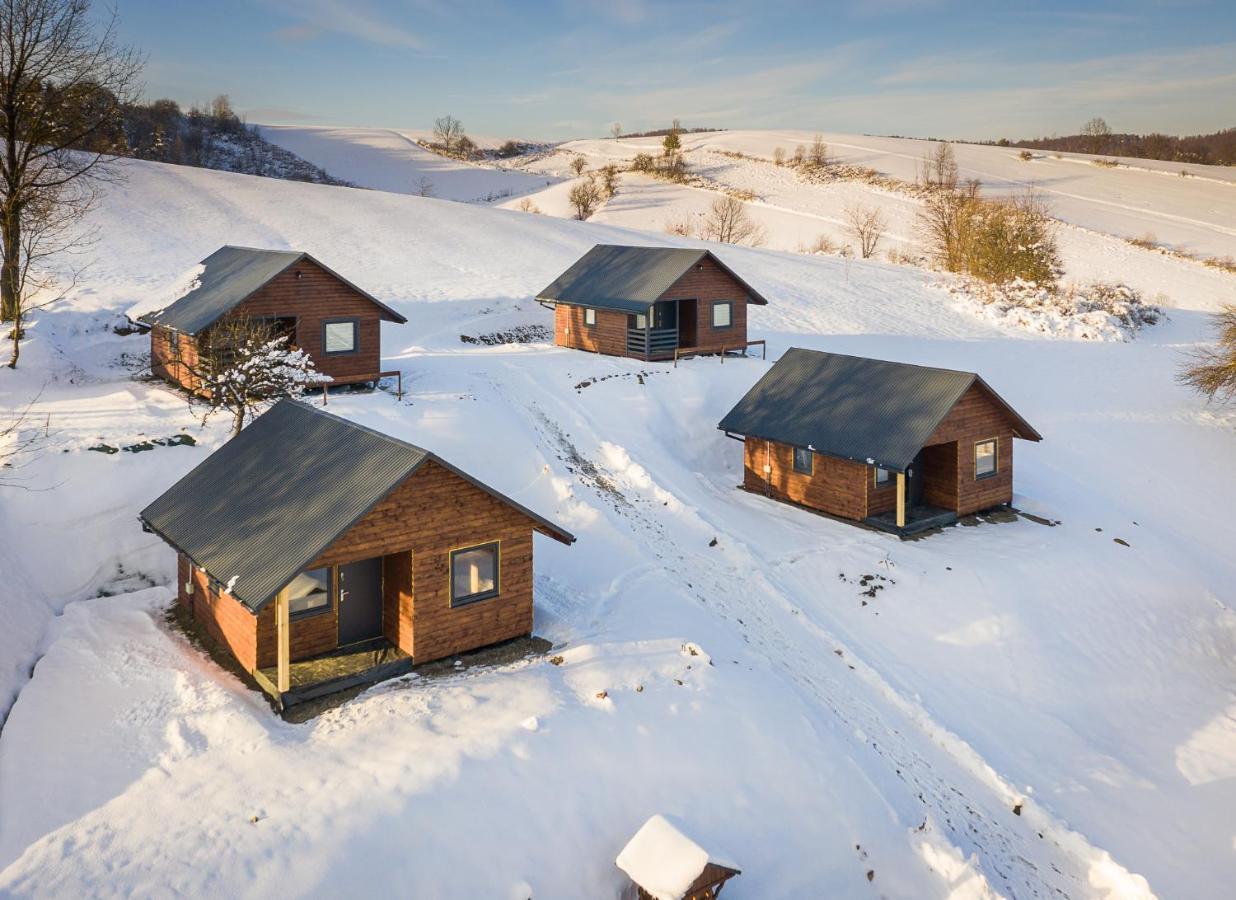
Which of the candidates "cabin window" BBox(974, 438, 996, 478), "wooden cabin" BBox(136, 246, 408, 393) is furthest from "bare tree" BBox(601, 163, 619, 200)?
"cabin window" BBox(974, 438, 996, 478)

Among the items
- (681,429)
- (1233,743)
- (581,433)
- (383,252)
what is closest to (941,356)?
(681,429)

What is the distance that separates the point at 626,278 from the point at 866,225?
40810 millimetres

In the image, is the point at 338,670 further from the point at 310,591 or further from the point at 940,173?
the point at 940,173

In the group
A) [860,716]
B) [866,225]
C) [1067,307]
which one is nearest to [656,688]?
[860,716]

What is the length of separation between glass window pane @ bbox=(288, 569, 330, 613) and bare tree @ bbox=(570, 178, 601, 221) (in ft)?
216

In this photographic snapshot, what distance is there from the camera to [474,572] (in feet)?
52.5

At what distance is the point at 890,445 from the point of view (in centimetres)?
2355

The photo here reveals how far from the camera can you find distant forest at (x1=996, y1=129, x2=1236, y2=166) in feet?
414

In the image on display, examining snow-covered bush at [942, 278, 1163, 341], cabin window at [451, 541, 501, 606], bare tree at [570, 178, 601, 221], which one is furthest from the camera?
bare tree at [570, 178, 601, 221]

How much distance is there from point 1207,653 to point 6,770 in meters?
23.6

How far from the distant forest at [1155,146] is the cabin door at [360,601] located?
137 meters

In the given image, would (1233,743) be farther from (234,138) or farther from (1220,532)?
(234,138)

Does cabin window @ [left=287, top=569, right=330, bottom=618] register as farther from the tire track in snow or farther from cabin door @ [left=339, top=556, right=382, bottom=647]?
the tire track in snow

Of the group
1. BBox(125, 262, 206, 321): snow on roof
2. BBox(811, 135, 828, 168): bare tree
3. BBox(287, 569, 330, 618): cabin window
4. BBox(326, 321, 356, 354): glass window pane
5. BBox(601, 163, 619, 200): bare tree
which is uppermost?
BBox(811, 135, 828, 168): bare tree
